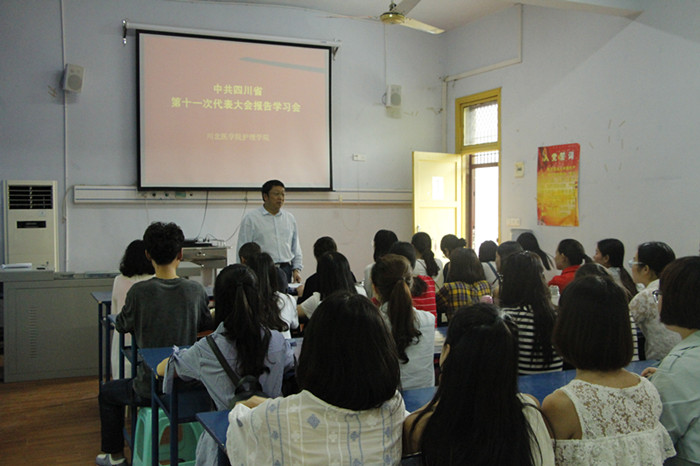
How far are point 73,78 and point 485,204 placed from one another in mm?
4592

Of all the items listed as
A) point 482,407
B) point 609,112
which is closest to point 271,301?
point 482,407

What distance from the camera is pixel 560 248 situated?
3.79 meters

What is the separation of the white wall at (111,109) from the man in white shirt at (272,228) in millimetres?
1337

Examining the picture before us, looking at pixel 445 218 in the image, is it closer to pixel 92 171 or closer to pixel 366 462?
pixel 92 171

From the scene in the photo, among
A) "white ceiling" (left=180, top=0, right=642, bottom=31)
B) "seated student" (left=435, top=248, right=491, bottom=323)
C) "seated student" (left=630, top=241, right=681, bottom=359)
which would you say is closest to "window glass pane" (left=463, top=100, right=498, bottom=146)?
"white ceiling" (left=180, top=0, right=642, bottom=31)

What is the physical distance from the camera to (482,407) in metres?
1.11

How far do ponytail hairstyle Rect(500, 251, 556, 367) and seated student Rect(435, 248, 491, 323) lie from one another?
2.47 ft

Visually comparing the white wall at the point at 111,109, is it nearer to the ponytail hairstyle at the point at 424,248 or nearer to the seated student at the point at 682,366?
the ponytail hairstyle at the point at 424,248

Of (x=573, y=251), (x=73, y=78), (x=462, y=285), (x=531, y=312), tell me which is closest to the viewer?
(x=531, y=312)

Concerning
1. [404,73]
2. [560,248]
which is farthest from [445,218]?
[560,248]

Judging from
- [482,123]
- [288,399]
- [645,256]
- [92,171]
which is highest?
[482,123]

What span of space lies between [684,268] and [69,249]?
210 inches

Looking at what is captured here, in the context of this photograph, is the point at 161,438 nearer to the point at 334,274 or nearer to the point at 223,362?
the point at 223,362

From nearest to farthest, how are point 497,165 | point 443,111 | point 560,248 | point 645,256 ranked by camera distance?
point 645,256
point 560,248
point 497,165
point 443,111
